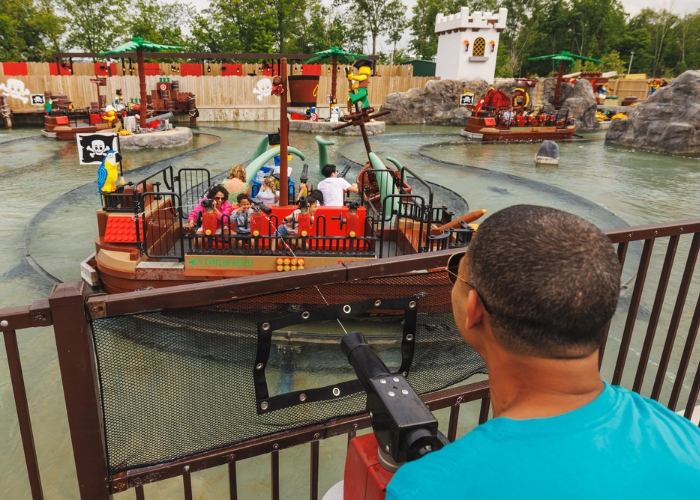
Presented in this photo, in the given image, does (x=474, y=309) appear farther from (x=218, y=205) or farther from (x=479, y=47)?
(x=479, y=47)

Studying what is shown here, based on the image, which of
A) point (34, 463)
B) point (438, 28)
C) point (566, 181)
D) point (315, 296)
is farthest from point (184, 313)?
point (438, 28)

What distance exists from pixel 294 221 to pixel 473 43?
29937 millimetres

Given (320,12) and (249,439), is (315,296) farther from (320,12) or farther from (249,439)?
(320,12)

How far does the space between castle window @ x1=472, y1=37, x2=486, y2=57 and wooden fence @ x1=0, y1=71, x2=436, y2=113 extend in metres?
3.33

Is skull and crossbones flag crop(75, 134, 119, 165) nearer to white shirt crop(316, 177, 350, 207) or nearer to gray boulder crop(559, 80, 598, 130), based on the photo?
white shirt crop(316, 177, 350, 207)

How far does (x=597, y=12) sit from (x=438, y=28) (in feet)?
88.7

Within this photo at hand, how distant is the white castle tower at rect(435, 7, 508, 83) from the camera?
31250mm

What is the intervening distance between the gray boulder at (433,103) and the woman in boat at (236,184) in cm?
2379

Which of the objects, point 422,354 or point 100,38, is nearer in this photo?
point 422,354

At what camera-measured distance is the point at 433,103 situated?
30.7m

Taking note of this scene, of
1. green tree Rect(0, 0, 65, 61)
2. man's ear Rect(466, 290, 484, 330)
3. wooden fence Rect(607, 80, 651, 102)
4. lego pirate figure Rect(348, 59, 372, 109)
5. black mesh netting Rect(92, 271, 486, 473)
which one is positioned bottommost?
black mesh netting Rect(92, 271, 486, 473)

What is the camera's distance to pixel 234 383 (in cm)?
174

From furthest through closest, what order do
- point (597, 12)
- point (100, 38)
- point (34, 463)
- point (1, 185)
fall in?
1. point (597, 12)
2. point (100, 38)
3. point (1, 185)
4. point (34, 463)

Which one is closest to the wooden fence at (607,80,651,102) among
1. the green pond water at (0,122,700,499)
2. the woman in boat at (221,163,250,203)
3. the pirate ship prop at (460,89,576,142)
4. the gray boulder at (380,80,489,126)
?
the gray boulder at (380,80,489,126)
